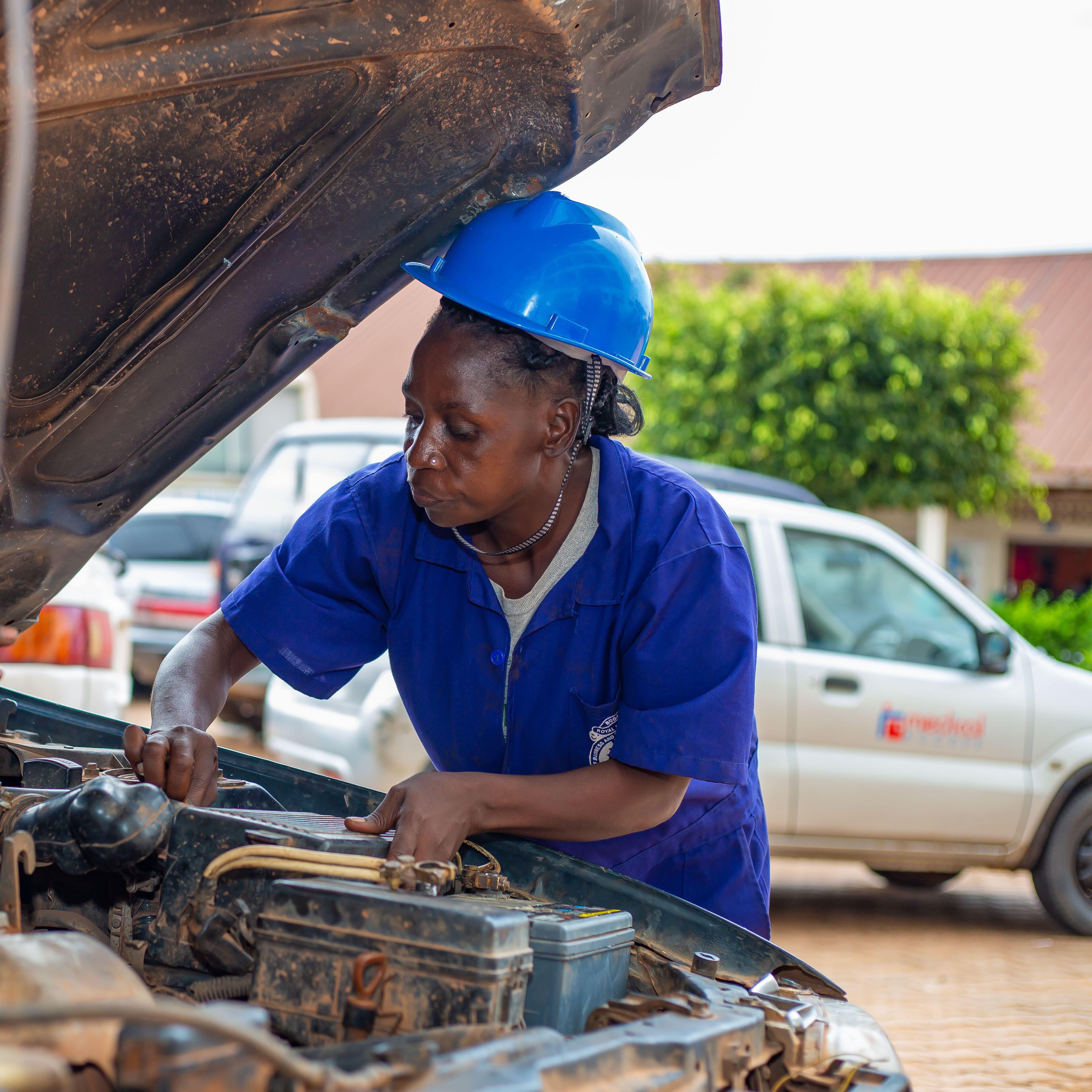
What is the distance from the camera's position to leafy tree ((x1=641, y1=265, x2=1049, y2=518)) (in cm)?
1392

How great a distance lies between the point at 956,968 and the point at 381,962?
461 cm

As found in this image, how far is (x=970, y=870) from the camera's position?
7.74m

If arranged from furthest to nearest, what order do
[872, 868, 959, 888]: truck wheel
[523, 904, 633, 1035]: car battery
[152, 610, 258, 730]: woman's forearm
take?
[872, 868, 959, 888]: truck wheel < [152, 610, 258, 730]: woman's forearm < [523, 904, 633, 1035]: car battery

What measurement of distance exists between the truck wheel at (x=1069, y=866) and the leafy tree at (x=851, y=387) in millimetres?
8369

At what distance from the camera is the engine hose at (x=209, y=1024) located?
36.5 inches

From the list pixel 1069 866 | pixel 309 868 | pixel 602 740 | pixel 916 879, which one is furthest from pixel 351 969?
pixel 916 879

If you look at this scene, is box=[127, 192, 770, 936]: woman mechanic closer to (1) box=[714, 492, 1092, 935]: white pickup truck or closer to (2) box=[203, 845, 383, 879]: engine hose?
(2) box=[203, 845, 383, 879]: engine hose

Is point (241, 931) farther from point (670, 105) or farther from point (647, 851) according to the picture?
point (670, 105)

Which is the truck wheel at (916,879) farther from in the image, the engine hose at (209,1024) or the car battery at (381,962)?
the engine hose at (209,1024)

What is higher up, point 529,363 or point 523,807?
point 529,363

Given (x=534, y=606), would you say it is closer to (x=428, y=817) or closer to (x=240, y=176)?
(x=428, y=817)

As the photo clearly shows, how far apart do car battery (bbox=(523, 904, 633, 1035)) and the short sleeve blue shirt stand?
1.24 feet

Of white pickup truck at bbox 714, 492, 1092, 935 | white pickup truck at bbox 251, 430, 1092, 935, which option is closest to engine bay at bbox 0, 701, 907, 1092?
white pickup truck at bbox 251, 430, 1092, 935

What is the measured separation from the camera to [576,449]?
7.23 ft
